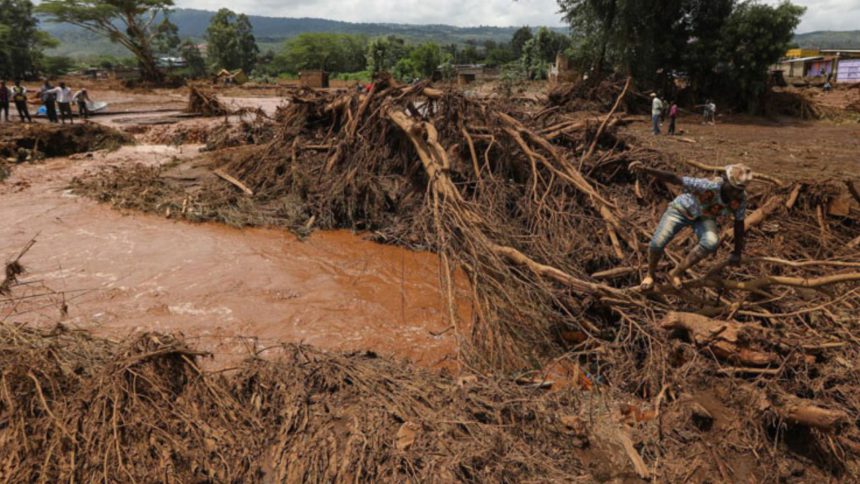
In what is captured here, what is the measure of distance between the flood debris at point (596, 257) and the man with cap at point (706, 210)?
0.70 ft

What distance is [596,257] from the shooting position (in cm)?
553

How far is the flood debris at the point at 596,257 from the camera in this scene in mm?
3281

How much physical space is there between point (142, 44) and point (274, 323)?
3966 centimetres

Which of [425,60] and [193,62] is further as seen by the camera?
[193,62]

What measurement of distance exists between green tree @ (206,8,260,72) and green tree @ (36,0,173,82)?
662 inches

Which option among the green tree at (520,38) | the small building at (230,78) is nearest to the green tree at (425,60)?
the small building at (230,78)

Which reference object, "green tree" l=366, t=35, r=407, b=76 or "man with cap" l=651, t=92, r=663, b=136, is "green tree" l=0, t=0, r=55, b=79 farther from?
"man with cap" l=651, t=92, r=663, b=136

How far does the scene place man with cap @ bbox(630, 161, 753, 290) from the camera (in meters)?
3.68

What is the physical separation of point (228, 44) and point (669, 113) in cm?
5215

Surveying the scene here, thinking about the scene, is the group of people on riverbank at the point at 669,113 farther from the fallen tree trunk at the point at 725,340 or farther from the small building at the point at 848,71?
the fallen tree trunk at the point at 725,340

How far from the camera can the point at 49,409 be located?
3012mm

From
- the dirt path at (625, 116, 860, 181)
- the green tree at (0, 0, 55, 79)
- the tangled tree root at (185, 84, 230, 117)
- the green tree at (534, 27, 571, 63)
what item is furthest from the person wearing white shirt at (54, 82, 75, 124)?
the green tree at (534, 27, 571, 63)

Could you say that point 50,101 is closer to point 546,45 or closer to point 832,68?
point 832,68

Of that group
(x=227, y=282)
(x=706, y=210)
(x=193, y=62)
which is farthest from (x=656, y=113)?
(x=193, y=62)
